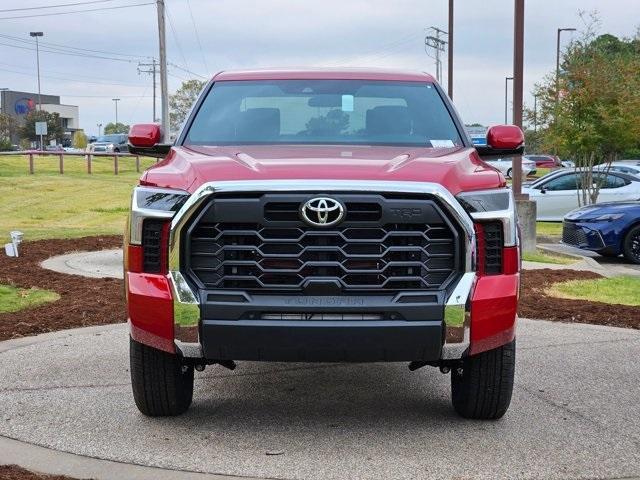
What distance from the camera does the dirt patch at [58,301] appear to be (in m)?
7.82

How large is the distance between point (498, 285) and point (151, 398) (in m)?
1.90

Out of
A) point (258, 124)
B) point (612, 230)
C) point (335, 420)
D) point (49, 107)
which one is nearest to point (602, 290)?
point (612, 230)

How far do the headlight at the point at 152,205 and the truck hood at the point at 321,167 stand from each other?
0.16 ft

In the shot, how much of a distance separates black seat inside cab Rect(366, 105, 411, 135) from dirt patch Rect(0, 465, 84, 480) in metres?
2.84

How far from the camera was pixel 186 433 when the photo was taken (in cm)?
484

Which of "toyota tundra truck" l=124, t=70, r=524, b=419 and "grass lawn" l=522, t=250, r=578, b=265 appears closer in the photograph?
"toyota tundra truck" l=124, t=70, r=524, b=419

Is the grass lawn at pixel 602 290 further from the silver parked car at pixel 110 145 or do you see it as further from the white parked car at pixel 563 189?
the silver parked car at pixel 110 145

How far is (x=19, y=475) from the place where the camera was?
4.10 meters

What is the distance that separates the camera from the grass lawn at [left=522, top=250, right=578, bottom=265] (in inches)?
560

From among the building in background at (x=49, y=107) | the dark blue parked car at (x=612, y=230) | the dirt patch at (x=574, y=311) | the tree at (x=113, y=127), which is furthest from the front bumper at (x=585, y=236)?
the tree at (x=113, y=127)

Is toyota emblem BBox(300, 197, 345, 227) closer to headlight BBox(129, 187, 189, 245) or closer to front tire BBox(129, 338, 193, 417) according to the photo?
headlight BBox(129, 187, 189, 245)

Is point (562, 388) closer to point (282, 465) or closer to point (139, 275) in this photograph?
point (282, 465)

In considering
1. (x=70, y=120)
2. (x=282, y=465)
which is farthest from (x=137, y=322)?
(x=70, y=120)

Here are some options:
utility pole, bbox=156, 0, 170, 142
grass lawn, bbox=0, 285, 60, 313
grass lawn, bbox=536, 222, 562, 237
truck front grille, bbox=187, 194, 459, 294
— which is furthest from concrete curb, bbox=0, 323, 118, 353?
utility pole, bbox=156, 0, 170, 142
